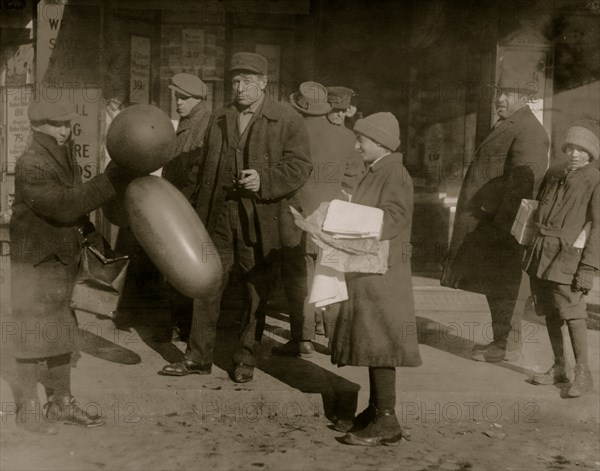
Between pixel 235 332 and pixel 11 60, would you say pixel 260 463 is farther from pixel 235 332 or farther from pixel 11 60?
pixel 11 60

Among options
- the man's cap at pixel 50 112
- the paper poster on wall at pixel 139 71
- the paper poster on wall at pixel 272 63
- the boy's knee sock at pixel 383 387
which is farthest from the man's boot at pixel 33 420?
the paper poster on wall at pixel 272 63

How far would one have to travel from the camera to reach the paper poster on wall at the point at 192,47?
9000 mm

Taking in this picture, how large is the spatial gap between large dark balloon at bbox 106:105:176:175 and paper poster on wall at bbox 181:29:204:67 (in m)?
4.27

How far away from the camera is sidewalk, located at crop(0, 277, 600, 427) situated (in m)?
5.52

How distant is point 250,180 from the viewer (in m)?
5.57

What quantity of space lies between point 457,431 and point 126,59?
5.22m

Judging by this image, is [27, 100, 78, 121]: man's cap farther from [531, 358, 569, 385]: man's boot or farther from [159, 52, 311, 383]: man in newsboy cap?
[531, 358, 569, 385]: man's boot

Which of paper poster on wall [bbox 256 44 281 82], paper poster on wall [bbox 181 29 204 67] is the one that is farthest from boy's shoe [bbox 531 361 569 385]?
paper poster on wall [bbox 181 29 204 67]

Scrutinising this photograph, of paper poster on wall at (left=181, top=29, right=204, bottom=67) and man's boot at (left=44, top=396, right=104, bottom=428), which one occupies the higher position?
paper poster on wall at (left=181, top=29, right=204, bottom=67)

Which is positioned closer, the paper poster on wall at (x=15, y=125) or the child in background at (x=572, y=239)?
the child in background at (x=572, y=239)

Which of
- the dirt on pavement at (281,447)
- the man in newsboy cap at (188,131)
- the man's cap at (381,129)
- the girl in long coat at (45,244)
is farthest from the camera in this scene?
the man in newsboy cap at (188,131)

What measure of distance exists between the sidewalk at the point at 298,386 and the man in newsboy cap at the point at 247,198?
26cm

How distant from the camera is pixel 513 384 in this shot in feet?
19.6

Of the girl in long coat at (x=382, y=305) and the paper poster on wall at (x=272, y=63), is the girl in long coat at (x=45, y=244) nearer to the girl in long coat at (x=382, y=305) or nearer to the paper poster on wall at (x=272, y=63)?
the girl in long coat at (x=382, y=305)
